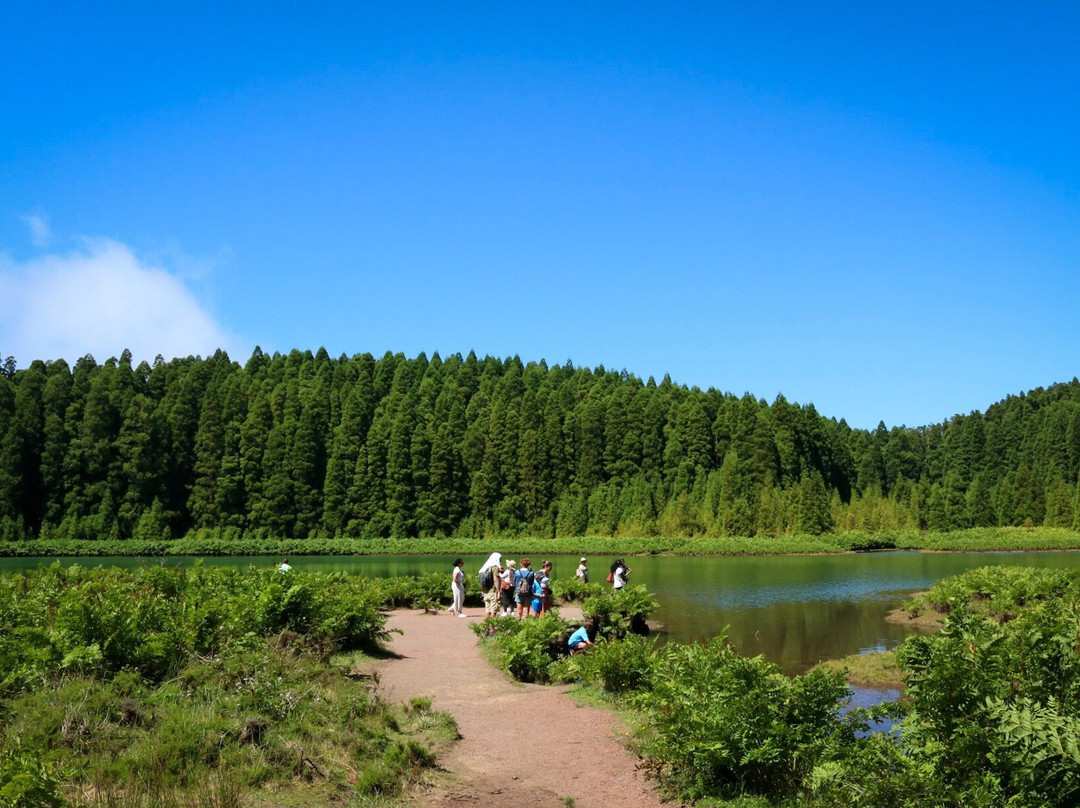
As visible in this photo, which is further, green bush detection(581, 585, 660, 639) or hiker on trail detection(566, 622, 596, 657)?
green bush detection(581, 585, 660, 639)

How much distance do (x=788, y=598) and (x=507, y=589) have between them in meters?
14.0

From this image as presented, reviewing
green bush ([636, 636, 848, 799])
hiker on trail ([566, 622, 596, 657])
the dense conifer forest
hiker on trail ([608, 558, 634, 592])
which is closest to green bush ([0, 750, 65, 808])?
green bush ([636, 636, 848, 799])

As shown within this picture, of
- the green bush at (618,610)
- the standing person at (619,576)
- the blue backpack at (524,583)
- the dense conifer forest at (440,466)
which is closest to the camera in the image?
the green bush at (618,610)

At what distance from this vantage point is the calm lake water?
21422 mm

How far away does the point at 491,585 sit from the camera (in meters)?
25.2

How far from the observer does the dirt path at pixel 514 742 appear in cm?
861

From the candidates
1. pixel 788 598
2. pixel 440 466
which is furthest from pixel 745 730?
pixel 440 466

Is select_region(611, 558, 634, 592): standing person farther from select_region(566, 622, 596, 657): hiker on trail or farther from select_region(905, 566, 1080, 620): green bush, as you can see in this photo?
select_region(905, 566, 1080, 620): green bush

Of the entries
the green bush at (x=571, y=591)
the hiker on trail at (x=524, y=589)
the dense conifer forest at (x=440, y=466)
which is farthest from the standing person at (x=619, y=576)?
the dense conifer forest at (x=440, y=466)

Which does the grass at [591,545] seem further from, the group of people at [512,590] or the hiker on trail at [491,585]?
the group of people at [512,590]

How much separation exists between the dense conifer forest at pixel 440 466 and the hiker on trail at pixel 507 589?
56.5 meters

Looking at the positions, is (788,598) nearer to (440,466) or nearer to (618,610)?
(618,610)

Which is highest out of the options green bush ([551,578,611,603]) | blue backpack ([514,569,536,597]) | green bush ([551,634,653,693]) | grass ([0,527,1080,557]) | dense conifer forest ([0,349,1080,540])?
dense conifer forest ([0,349,1080,540])

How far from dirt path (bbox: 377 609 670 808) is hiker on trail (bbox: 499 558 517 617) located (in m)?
5.42
